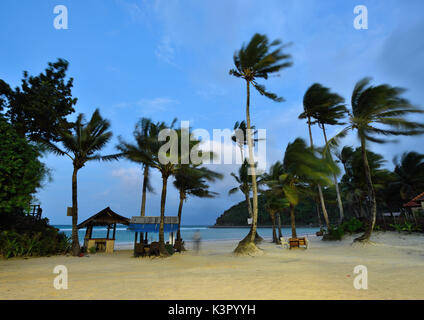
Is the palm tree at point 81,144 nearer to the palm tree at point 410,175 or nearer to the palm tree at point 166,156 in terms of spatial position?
the palm tree at point 166,156

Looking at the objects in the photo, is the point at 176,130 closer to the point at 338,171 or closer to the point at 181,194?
the point at 181,194

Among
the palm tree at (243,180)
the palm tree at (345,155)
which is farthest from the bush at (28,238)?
the palm tree at (345,155)

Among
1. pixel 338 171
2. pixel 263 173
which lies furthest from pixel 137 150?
pixel 263 173

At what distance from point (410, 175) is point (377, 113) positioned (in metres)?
21.8

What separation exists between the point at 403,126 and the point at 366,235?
23.3ft

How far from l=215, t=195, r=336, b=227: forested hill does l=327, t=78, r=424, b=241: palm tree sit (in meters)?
58.1

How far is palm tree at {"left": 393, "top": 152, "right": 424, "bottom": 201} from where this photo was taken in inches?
1102

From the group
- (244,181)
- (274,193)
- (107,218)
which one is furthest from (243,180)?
(107,218)

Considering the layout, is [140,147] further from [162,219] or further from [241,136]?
Answer: [241,136]

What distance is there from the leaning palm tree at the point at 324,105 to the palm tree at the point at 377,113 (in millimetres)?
4493

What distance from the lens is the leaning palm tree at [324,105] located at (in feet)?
64.3

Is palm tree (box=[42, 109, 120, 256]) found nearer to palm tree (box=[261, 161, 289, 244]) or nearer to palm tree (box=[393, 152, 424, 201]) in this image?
palm tree (box=[261, 161, 289, 244])
